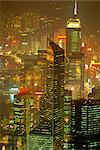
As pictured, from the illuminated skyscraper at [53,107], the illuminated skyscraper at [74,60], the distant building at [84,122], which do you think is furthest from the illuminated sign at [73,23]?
the distant building at [84,122]

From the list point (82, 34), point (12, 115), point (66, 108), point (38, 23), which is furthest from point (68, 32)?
point (12, 115)

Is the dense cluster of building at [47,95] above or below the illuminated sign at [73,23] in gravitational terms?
below

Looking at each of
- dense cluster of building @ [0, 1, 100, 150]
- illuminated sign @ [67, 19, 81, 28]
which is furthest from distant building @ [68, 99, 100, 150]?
illuminated sign @ [67, 19, 81, 28]

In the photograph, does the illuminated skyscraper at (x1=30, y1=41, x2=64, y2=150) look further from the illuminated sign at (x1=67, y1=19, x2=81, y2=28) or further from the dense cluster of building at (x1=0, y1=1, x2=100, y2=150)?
the illuminated sign at (x1=67, y1=19, x2=81, y2=28)

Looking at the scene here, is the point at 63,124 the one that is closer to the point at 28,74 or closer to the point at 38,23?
the point at 28,74

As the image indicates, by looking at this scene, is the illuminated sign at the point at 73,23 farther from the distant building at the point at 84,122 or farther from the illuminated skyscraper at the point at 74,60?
the distant building at the point at 84,122
